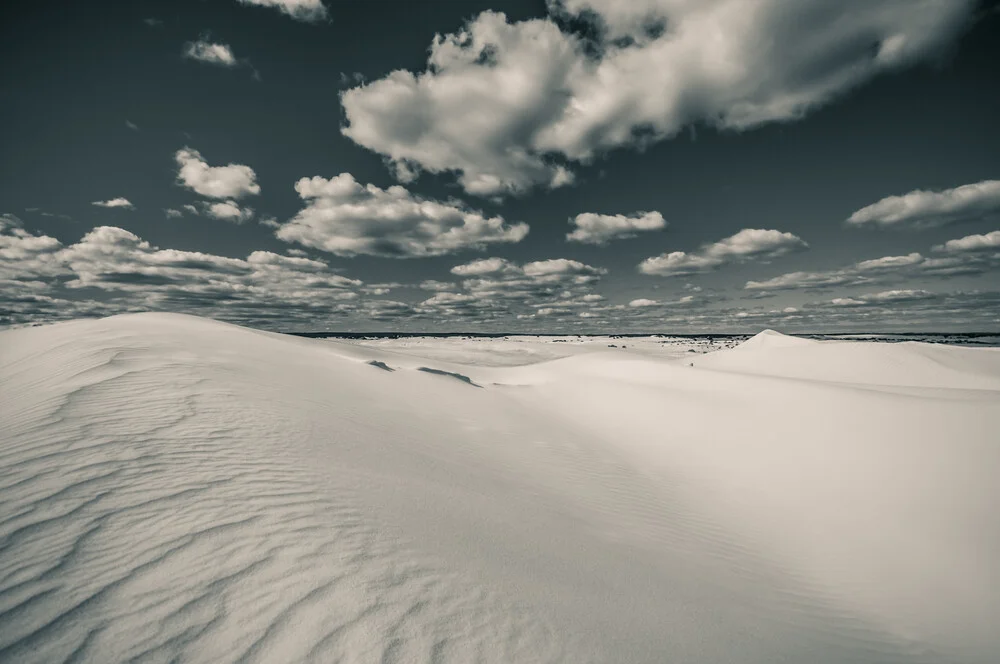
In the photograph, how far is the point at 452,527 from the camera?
3.68 m

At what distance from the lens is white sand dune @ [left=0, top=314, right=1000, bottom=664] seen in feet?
7.34

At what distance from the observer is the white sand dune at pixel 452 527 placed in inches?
88.1

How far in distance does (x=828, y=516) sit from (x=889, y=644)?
3.11 m

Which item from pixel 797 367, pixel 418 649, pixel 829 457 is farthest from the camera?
pixel 797 367

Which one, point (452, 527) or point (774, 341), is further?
point (774, 341)

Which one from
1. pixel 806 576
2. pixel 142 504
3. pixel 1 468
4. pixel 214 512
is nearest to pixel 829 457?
pixel 806 576

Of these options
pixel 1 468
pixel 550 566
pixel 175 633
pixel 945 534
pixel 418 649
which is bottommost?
pixel 945 534

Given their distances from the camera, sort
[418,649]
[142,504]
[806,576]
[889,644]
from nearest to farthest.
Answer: [418,649] → [142,504] → [889,644] → [806,576]

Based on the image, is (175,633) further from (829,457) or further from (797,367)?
(797,367)

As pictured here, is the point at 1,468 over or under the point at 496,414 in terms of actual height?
over

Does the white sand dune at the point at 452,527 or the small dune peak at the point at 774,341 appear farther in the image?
the small dune peak at the point at 774,341

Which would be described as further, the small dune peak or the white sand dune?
the small dune peak

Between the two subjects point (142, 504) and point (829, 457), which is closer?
point (142, 504)

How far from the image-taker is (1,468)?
322cm
